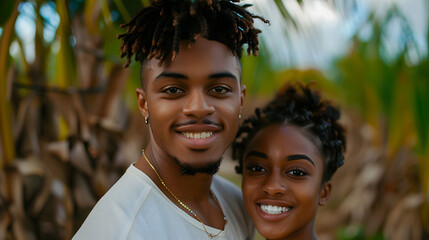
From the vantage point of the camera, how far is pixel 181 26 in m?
1.72

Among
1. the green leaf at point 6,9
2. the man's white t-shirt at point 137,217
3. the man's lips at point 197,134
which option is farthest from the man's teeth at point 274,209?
the green leaf at point 6,9

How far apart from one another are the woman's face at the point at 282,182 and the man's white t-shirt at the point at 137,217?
0.95 ft

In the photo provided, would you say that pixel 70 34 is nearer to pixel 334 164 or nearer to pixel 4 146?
pixel 4 146

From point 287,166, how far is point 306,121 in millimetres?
315

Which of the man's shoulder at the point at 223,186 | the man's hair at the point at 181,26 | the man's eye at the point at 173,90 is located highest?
the man's hair at the point at 181,26

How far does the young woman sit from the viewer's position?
2.13m

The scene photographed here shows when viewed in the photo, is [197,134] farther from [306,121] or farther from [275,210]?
[306,121]

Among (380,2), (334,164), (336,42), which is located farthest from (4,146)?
(380,2)

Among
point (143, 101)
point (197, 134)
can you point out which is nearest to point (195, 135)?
point (197, 134)

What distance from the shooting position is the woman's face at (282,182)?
2.13 m

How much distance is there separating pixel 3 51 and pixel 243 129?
1475 mm

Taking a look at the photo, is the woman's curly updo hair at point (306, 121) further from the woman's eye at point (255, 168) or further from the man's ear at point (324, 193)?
the woman's eye at point (255, 168)

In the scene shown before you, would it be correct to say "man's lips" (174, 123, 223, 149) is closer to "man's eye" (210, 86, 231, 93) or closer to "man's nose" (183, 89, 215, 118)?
"man's nose" (183, 89, 215, 118)

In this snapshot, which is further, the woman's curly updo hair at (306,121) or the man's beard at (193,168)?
the woman's curly updo hair at (306,121)
